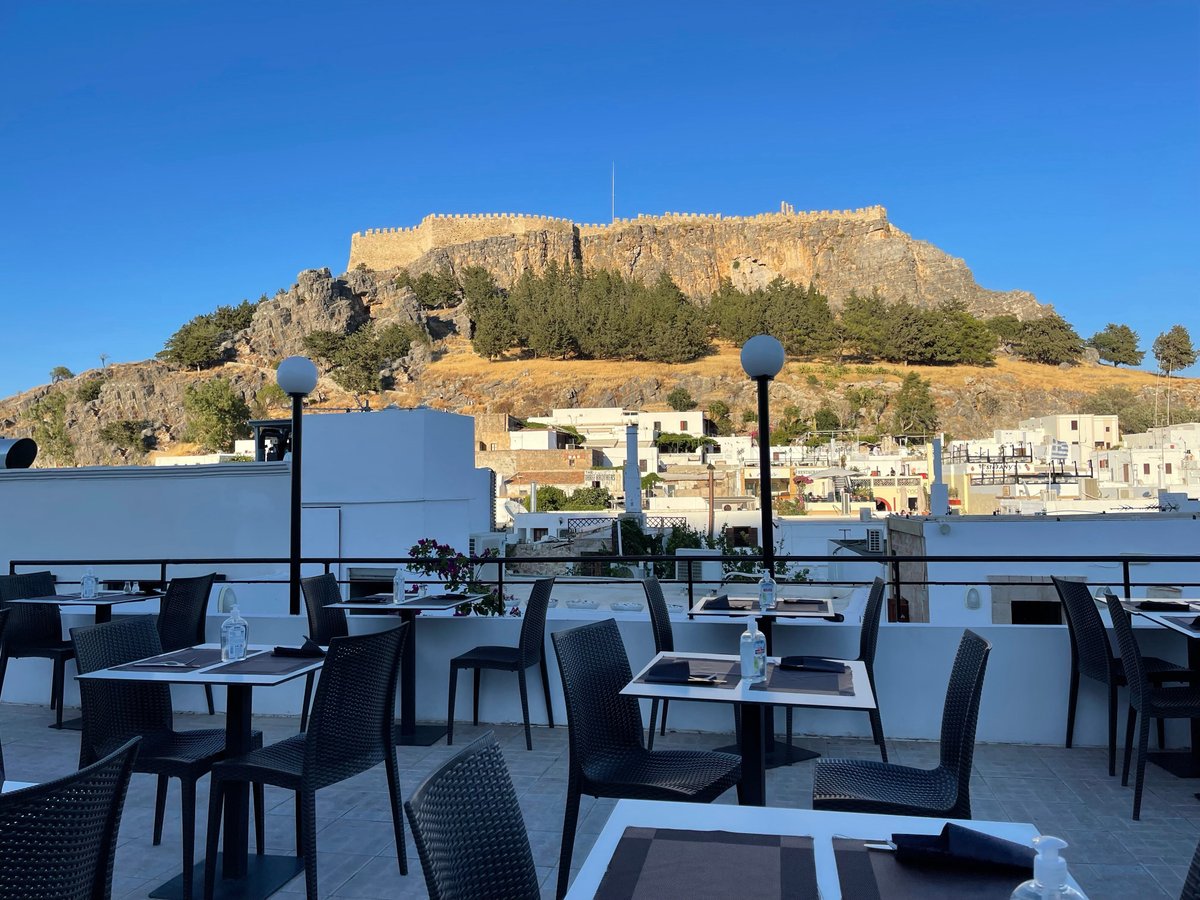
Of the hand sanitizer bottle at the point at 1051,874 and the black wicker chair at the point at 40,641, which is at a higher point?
the hand sanitizer bottle at the point at 1051,874

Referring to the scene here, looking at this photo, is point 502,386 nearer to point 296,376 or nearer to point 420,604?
point 296,376

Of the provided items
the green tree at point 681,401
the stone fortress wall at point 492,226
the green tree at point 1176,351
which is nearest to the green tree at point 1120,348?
the green tree at point 1176,351

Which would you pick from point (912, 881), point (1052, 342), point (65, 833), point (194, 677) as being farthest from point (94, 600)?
point (1052, 342)

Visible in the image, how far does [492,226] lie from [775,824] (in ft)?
216

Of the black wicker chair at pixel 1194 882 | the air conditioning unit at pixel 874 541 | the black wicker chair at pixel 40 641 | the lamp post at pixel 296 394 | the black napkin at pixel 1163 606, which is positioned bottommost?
the air conditioning unit at pixel 874 541

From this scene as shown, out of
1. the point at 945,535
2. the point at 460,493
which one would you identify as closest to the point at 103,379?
the point at 460,493

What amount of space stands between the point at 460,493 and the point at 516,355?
42.6 m

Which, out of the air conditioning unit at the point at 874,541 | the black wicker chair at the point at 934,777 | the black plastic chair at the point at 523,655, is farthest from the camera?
the air conditioning unit at the point at 874,541

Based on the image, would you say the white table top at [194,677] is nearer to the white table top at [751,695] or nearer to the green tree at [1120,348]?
the white table top at [751,695]

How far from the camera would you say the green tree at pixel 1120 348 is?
58.4m

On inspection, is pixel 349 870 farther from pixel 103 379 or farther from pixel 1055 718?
pixel 103 379

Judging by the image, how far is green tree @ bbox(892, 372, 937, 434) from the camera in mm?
46531

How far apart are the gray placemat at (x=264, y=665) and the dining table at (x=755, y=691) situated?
1163mm

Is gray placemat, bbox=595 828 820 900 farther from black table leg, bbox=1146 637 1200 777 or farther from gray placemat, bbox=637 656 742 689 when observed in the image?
black table leg, bbox=1146 637 1200 777
